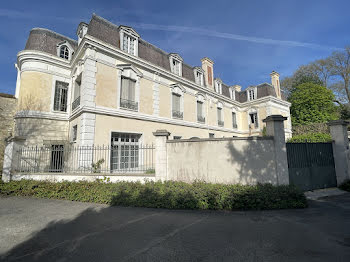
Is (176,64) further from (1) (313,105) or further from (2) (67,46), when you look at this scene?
(1) (313,105)

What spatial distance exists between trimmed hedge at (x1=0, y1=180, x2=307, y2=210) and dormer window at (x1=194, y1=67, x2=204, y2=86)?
12865 mm

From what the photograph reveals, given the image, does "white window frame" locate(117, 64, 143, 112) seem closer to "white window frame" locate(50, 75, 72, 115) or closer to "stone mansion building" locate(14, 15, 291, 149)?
"stone mansion building" locate(14, 15, 291, 149)

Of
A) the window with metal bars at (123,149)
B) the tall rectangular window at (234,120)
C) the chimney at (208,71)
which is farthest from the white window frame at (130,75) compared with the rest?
the tall rectangular window at (234,120)

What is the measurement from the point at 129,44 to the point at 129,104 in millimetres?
4304

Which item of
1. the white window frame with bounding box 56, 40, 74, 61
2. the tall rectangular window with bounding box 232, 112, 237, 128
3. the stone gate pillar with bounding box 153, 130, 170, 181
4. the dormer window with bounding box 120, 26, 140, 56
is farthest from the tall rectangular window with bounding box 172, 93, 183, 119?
the tall rectangular window with bounding box 232, 112, 237, 128

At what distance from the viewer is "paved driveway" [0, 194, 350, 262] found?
278cm

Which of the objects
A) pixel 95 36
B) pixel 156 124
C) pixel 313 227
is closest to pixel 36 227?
pixel 313 227

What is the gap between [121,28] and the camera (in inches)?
450

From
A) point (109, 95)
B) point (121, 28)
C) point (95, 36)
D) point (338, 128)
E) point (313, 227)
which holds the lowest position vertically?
point (313, 227)

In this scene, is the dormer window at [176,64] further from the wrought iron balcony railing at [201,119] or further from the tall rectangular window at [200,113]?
the wrought iron balcony railing at [201,119]

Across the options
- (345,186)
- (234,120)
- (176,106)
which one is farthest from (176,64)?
(345,186)

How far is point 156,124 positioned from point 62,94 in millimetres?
6736

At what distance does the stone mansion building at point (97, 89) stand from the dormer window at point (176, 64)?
0.09m

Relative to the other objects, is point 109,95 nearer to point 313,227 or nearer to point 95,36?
point 95,36
